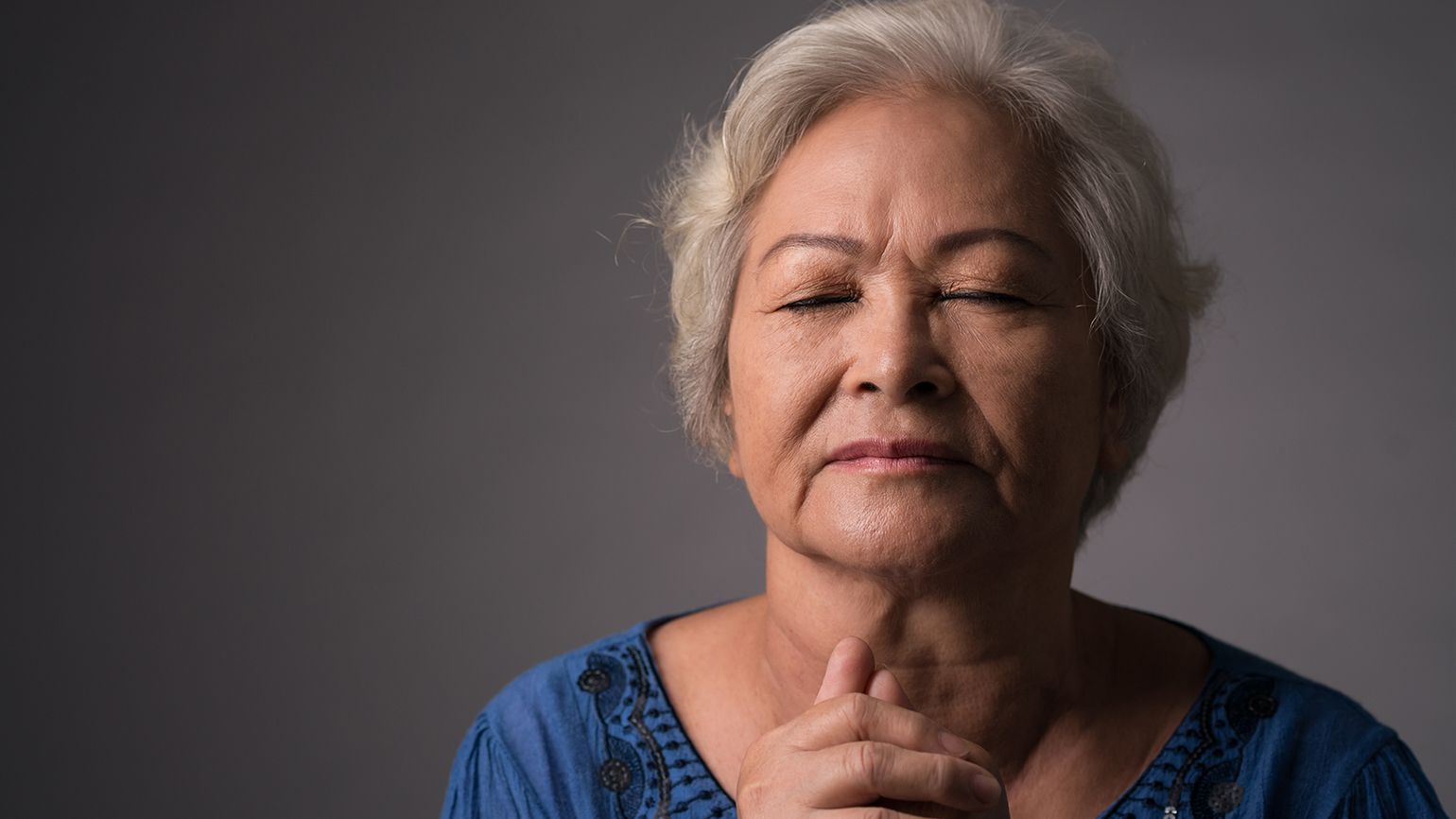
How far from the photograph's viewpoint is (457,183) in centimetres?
306

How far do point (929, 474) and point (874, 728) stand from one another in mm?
293

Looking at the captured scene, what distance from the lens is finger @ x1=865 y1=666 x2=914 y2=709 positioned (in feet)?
5.38

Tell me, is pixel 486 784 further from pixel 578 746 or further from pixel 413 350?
pixel 413 350

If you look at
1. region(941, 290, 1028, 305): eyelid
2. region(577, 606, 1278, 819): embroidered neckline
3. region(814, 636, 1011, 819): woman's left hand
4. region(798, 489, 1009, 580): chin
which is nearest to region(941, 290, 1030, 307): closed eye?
region(941, 290, 1028, 305): eyelid

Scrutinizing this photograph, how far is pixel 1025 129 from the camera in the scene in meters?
1.81

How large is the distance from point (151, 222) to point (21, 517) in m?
0.63

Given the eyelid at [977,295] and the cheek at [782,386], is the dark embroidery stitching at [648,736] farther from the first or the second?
the eyelid at [977,295]

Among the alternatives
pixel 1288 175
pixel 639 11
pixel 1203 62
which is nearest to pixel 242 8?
pixel 639 11

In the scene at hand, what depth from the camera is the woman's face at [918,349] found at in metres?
1.68

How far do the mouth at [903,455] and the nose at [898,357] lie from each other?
0.17ft

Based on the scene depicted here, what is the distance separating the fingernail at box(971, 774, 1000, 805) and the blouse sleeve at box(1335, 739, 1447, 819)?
0.60 metres

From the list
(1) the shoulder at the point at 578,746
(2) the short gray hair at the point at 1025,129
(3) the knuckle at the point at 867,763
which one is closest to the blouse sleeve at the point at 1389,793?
(2) the short gray hair at the point at 1025,129

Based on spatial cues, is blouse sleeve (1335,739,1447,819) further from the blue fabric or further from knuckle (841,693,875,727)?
knuckle (841,693,875,727)

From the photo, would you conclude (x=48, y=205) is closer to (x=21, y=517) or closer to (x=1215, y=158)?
(x=21, y=517)
